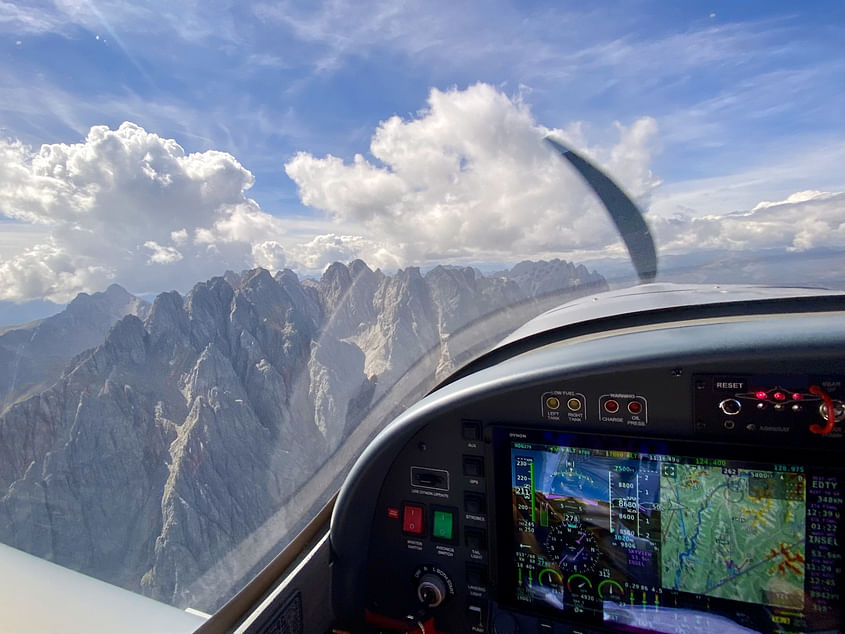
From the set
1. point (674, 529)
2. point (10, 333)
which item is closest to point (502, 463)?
point (674, 529)

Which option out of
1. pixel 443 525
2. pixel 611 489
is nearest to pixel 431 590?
pixel 443 525

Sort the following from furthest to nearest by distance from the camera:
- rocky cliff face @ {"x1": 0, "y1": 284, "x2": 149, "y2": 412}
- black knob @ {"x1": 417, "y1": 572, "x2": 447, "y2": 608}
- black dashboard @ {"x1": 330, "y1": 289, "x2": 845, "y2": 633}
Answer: black knob @ {"x1": 417, "y1": 572, "x2": 447, "y2": 608} → black dashboard @ {"x1": 330, "y1": 289, "x2": 845, "y2": 633} → rocky cliff face @ {"x1": 0, "y1": 284, "x2": 149, "y2": 412}

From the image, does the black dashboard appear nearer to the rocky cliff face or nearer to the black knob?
the black knob

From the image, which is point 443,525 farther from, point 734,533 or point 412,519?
point 734,533

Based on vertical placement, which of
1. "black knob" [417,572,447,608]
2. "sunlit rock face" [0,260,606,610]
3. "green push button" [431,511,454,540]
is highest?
"sunlit rock face" [0,260,606,610]

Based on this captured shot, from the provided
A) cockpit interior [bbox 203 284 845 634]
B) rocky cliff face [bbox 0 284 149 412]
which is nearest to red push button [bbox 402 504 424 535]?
cockpit interior [bbox 203 284 845 634]

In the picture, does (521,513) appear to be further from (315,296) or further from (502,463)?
(315,296)

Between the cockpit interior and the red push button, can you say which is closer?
the cockpit interior

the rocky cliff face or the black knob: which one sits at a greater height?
the rocky cliff face
